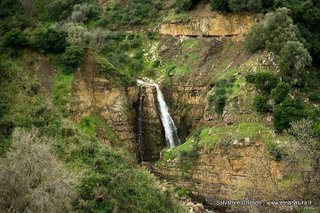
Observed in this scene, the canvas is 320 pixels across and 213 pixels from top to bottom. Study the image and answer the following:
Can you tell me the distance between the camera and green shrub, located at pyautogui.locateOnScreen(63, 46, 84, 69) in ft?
128

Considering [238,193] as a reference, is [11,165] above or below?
above

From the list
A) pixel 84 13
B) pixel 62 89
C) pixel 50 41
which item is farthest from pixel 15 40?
pixel 84 13

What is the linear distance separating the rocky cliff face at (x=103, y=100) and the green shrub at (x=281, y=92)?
1231 centimetres

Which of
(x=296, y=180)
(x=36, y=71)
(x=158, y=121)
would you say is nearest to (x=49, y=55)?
(x=36, y=71)

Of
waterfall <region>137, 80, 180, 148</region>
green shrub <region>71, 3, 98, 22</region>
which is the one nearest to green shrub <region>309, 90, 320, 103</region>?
waterfall <region>137, 80, 180, 148</region>

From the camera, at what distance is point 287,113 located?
35.7 meters

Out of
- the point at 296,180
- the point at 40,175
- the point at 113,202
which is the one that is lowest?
the point at 296,180

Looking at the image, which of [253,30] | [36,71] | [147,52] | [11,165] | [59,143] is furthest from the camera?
[147,52]

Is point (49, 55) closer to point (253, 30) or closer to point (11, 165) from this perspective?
point (253, 30)

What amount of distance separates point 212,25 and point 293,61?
12.2 m

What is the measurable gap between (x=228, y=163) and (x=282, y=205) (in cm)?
623

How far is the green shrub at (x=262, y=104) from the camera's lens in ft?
124

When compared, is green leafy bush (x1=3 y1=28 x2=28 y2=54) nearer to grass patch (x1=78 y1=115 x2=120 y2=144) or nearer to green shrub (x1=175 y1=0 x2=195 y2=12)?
grass patch (x1=78 y1=115 x2=120 y2=144)

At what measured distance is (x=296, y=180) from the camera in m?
32.7
